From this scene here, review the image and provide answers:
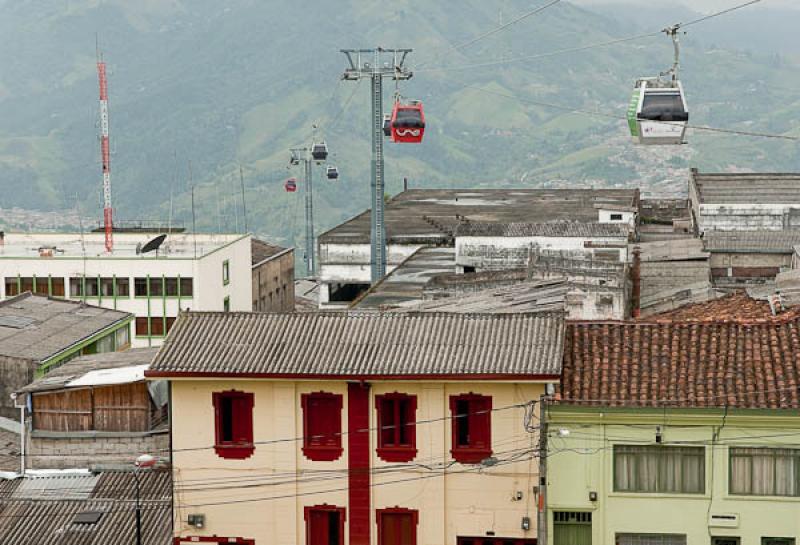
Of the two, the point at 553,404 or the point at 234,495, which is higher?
the point at 553,404

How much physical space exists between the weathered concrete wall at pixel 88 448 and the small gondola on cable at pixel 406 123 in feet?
65.5

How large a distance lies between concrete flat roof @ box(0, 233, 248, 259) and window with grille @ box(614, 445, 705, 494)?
40.3 meters

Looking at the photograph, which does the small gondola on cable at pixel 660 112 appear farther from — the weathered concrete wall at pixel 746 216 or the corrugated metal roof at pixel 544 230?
the weathered concrete wall at pixel 746 216

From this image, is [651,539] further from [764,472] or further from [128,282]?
[128,282]

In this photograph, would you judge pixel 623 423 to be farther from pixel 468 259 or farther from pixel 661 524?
pixel 468 259

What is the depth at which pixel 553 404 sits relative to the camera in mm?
24219

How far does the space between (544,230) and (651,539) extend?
30.4 metres

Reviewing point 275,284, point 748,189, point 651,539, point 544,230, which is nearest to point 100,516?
point 651,539

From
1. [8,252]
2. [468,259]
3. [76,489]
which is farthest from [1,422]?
[8,252]

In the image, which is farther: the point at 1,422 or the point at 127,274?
the point at 127,274

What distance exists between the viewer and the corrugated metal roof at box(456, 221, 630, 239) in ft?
176

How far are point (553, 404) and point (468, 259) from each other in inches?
1195

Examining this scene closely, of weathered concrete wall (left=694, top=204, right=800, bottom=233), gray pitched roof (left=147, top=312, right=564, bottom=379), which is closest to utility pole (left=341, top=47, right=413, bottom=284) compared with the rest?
weathered concrete wall (left=694, top=204, right=800, bottom=233)

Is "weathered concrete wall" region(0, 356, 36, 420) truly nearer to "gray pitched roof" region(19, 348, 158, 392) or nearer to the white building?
"gray pitched roof" region(19, 348, 158, 392)
